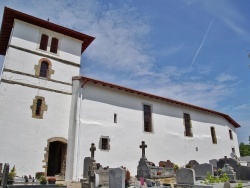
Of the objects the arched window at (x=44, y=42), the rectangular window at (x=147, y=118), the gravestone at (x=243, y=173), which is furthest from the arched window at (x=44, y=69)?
the gravestone at (x=243, y=173)

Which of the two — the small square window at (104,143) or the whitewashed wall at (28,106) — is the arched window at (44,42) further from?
the small square window at (104,143)

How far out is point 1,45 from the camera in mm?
18516

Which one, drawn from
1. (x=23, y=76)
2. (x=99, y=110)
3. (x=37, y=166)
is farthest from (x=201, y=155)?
(x=23, y=76)

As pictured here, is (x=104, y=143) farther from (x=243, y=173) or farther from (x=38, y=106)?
(x=243, y=173)

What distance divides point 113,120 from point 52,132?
4.43 m

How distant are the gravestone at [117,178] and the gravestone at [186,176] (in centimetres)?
238

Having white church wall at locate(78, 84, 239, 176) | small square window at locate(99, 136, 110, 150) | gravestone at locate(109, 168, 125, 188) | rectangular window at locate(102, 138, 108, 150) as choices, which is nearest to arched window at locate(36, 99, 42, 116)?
white church wall at locate(78, 84, 239, 176)

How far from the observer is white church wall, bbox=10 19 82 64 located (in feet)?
49.2

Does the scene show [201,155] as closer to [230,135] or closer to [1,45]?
[230,135]

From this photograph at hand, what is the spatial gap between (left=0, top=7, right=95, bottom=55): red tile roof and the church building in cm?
6

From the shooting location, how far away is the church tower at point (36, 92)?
12.8 metres

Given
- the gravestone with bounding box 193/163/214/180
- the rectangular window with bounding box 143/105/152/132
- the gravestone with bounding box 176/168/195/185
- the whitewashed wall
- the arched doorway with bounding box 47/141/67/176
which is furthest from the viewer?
the rectangular window with bounding box 143/105/152/132

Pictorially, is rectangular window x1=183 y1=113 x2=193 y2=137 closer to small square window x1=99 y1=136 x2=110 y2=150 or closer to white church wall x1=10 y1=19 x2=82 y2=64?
small square window x1=99 y1=136 x2=110 y2=150

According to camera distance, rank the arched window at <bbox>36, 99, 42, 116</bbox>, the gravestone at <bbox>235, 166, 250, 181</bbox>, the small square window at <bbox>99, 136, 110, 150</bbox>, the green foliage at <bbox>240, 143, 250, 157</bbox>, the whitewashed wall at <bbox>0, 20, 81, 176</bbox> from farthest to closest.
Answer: the green foliage at <bbox>240, 143, 250, 157</bbox> → the small square window at <bbox>99, 136, 110, 150</bbox> → the arched window at <bbox>36, 99, 42, 116</bbox> → the whitewashed wall at <bbox>0, 20, 81, 176</bbox> → the gravestone at <bbox>235, 166, 250, 181</bbox>
